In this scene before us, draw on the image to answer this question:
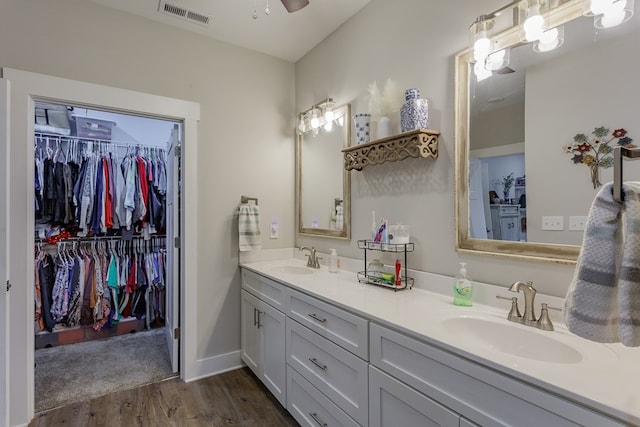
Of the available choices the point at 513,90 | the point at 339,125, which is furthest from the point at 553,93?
the point at 339,125

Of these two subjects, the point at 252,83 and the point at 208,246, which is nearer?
the point at 208,246

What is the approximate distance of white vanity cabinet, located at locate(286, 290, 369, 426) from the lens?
1.45 metres

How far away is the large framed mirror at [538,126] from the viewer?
1.18 meters

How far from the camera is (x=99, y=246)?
11.6 feet

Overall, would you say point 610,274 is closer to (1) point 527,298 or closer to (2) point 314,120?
(1) point 527,298

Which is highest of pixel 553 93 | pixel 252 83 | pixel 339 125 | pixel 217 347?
pixel 252 83

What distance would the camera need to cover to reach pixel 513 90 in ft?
4.81

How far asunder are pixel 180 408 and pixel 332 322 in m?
1.38

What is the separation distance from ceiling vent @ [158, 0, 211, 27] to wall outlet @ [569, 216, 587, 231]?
2.51 meters

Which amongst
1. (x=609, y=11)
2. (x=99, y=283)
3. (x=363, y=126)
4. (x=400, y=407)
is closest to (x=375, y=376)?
(x=400, y=407)

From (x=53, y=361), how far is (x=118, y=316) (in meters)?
0.66

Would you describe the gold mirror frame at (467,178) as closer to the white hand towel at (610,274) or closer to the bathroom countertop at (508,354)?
the bathroom countertop at (508,354)

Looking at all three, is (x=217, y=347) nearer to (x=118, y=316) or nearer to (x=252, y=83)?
(x=118, y=316)

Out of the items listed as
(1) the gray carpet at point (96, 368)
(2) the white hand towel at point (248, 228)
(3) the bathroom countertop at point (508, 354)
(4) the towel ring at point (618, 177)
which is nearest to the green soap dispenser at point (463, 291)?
(3) the bathroom countertop at point (508, 354)
